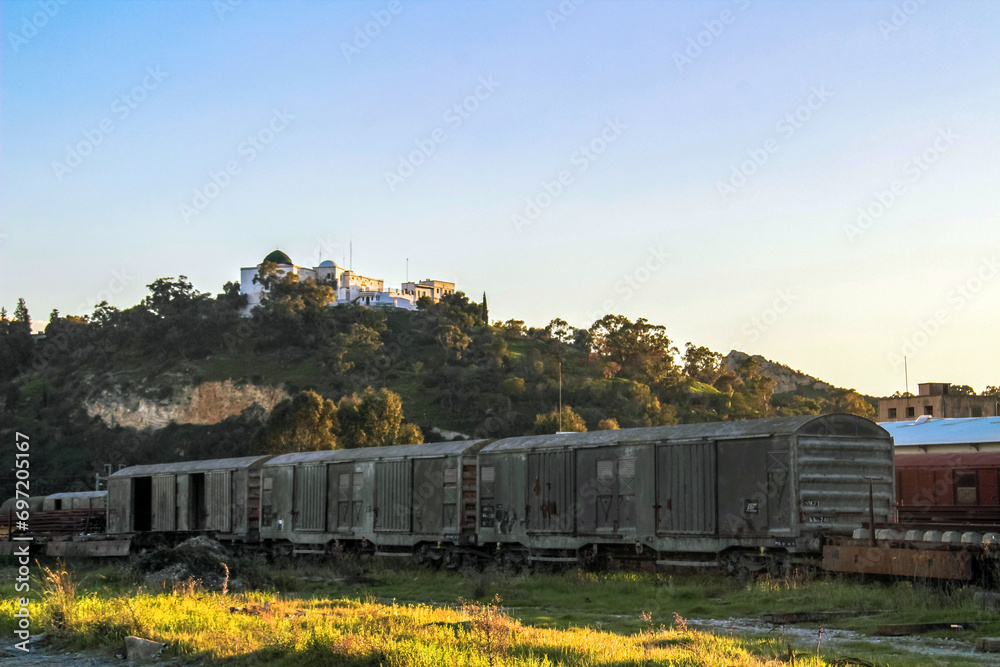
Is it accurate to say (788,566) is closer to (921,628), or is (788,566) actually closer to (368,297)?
(921,628)

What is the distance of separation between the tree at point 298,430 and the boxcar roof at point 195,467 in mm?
38614

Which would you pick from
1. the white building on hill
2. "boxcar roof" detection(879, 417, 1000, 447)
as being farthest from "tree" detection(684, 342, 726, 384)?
"boxcar roof" detection(879, 417, 1000, 447)

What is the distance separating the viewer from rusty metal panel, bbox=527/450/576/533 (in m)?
22.3

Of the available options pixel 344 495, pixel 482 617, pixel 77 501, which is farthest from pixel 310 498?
pixel 482 617

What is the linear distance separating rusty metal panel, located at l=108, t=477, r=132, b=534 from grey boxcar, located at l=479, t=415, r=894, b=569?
16.2 m

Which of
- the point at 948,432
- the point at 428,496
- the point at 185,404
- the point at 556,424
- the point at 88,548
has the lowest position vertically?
the point at 88,548

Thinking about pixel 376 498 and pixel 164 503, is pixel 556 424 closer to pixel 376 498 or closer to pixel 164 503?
pixel 164 503

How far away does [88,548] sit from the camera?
31438 mm

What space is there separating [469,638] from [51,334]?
139 m

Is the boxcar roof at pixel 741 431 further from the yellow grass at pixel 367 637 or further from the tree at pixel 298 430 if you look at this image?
the tree at pixel 298 430

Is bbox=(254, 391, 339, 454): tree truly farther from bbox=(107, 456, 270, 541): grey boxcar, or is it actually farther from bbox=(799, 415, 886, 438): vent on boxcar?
bbox=(799, 415, 886, 438): vent on boxcar

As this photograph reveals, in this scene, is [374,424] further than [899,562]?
Yes

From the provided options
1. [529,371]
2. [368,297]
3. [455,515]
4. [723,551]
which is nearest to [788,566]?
[723,551]

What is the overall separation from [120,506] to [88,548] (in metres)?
3.03
